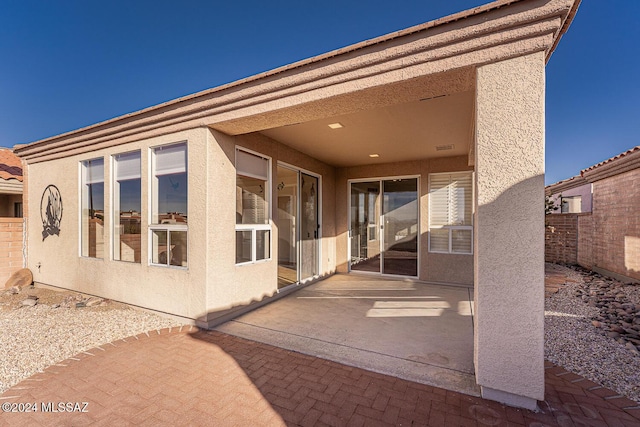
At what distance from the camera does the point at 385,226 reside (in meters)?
8.06

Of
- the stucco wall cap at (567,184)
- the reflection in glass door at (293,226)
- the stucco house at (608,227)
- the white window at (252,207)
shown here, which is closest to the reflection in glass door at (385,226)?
the reflection in glass door at (293,226)

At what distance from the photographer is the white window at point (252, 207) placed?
496 cm

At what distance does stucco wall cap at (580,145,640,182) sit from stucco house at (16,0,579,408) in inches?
141

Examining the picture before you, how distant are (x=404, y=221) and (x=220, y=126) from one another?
5529 mm

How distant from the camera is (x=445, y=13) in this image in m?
2.66

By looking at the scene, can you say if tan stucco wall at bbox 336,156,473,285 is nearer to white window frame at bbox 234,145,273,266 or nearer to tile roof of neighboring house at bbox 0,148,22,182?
white window frame at bbox 234,145,273,266

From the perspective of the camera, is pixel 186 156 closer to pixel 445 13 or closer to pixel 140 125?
pixel 140 125

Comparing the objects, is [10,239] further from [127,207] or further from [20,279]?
[127,207]

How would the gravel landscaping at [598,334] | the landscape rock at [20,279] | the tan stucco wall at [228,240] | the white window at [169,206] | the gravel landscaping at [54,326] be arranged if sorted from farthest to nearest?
the landscape rock at [20,279] < the white window at [169,206] < the tan stucco wall at [228,240] < the gravel landscaping at [54,326] < the gravel landscaping at [598,334]

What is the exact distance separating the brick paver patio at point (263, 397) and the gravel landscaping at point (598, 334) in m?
0.31

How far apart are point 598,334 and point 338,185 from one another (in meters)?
6.23

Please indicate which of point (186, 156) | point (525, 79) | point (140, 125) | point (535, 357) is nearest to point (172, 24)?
point (140, 125)

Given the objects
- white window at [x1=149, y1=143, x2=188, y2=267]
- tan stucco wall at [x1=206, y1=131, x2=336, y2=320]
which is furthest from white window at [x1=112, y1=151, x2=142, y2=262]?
tan stucco wall at [x1=206, y1=131, x2=336, y2=320]

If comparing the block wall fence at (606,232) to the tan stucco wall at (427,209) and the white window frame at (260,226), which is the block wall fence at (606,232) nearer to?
the tan stucco wall at (427,209)
